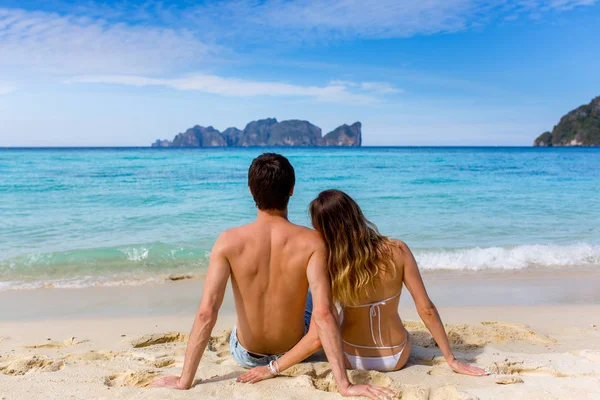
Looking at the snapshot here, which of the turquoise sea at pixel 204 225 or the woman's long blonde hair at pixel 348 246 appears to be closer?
the woman's long blonde hair at pixel 348 246

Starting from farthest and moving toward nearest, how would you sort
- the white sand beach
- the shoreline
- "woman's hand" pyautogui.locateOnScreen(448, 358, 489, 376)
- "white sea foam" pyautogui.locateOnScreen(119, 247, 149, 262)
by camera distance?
"white sea foam" pyautogui.locateOnScreen(119, 247, 149, 262)
the shoreline
"woman's hand" pyautogui.locateOnScreen(448, 358, 489, 376)
the white sand beach

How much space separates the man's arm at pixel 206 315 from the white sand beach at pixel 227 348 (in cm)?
10

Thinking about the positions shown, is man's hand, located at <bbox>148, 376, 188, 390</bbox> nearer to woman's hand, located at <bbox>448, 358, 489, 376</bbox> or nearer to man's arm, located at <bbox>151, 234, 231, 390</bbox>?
man's arm, located at <bbox>151, 234, 231, 390</bbox>

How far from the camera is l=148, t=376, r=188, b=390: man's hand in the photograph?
2750 millimetres

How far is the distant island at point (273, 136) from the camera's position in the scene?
423 feet

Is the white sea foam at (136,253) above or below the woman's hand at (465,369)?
below

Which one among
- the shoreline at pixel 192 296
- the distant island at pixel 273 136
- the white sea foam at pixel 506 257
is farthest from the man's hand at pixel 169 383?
the distant island at pixel 273 136

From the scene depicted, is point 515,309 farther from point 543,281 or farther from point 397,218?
point 397,218

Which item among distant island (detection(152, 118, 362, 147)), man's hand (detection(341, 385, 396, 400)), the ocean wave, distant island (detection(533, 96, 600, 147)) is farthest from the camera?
distant island (detection(152, 118, 362, 147))

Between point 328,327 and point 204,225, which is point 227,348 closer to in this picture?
point 328,327

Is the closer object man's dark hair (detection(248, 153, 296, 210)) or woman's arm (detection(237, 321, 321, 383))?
man's dark hair (detection(248, 153, 296, 210))

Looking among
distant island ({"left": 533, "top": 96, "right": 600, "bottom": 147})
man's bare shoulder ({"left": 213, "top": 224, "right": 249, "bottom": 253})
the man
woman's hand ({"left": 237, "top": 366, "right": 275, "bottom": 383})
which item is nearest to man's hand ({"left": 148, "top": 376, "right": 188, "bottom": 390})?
the man

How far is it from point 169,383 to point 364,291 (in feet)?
4.13

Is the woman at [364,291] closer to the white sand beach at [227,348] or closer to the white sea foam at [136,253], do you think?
the white sand beach at [227,348]
